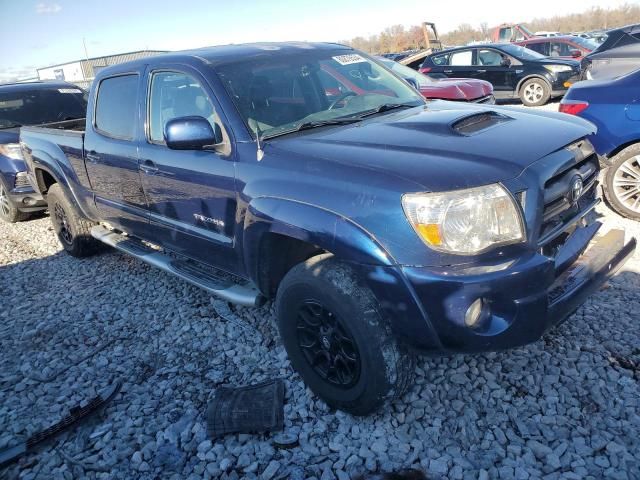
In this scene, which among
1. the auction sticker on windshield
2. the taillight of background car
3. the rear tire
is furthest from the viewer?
the rear tire

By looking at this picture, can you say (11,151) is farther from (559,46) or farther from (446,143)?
(559,46)

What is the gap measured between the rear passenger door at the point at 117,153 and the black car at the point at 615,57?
448 cm

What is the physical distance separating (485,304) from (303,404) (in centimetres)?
122

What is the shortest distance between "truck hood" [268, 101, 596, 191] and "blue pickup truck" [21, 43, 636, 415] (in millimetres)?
12

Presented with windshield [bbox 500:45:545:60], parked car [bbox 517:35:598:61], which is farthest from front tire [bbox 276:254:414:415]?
parked car [bbox 517:35:598:61]

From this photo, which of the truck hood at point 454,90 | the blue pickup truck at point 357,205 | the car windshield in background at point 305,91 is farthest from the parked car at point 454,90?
the car windshield in background at point 305,91

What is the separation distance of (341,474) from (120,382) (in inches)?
64.8

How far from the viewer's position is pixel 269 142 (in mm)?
2787

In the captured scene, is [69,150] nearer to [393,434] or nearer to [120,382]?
[120,382]

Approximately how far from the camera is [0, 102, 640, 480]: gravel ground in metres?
2.36

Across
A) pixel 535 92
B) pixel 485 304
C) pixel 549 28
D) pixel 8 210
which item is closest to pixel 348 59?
pixel 485 304

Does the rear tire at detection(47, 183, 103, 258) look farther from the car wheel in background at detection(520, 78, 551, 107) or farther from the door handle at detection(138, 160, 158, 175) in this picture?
the car wheel in background at detection(520, 78, 551, 107)

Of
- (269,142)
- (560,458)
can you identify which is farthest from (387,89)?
(560,458)

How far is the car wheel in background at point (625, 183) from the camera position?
4.54m
